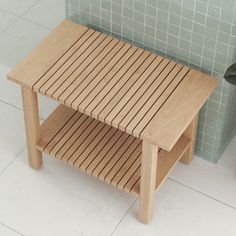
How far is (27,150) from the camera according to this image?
11.0ft

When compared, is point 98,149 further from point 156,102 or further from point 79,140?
point 156,102

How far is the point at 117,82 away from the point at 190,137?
488mm

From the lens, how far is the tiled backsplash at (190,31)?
284cm

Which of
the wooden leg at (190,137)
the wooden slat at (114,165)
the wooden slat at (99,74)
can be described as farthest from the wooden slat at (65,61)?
the wooden leg at (190,137)

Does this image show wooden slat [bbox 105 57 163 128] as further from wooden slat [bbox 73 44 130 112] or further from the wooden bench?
wooden slat [bbox 73 44 130 112]

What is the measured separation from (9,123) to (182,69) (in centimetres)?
101

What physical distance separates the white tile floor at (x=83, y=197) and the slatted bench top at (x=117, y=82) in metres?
0.35

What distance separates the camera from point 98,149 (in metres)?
3.18

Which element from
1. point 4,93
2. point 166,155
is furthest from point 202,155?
point 4,93

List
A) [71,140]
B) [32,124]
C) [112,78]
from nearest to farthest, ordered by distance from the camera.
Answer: [112,78] → [32,124] → [71,140]

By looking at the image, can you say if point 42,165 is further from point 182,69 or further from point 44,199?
point 182,69

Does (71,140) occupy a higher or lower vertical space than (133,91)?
lower

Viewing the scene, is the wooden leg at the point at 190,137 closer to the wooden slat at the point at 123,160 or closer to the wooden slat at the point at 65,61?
the wooden slat at the point at 123,160

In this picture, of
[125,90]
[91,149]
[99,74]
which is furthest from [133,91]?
[91,149]
